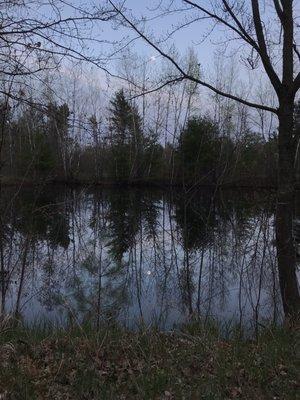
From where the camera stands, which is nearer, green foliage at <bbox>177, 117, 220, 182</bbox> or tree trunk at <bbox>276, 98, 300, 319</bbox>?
tree trunk at <bbox>276, 98, 300, 319</bbox>

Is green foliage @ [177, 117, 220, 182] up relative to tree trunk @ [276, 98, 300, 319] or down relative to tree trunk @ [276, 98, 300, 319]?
up

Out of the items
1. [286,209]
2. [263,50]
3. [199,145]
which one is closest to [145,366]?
[286,209]

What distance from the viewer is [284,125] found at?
8.69m

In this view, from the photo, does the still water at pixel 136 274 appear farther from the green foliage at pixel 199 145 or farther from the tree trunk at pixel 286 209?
the green foliage at pixel 199 145

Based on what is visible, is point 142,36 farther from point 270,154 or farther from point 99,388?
point 270,154

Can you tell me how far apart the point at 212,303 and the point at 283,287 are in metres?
2.71

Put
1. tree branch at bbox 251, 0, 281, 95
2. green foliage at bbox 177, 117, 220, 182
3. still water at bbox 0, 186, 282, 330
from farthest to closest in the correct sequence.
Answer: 1. green foliage at bbox 177, 117, 220, 182
2. still water at bbox 0, 186, 282, 330
3. tree branch at bbox 251, 0, 281, 95

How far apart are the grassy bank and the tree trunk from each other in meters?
1.97

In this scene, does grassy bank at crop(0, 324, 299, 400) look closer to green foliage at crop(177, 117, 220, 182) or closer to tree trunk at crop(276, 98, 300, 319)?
tree trunk at crop(276, 98, 300, 319)

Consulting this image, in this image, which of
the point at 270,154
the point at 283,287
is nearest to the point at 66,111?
the point at 283,287

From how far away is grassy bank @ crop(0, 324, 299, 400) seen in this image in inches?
184

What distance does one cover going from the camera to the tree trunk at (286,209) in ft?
28.5

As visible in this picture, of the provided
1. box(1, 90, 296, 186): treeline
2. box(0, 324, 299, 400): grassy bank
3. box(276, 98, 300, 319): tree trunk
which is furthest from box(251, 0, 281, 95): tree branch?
box(1, 90, 296, 186): treeline

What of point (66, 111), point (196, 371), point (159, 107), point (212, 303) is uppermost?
point (159, 107)
